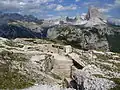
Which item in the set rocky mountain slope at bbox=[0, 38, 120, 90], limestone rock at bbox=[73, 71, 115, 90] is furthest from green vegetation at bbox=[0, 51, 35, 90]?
limestone rock at bbox=[73, 71, 115, 90]

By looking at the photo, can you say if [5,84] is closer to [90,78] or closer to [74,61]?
[90,78]

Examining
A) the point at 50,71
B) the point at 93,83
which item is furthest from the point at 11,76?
the point at 93,83

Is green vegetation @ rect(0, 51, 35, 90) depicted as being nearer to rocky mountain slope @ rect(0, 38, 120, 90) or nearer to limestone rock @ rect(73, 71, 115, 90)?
rocky mountain slope @ rect(0, 38, 120, 90)

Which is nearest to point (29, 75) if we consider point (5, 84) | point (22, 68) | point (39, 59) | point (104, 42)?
point (22, 68)

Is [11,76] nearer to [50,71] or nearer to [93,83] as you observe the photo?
[50,71]

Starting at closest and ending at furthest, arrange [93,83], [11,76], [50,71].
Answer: [93,83] < [11,76] < [50,71]

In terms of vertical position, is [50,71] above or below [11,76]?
below

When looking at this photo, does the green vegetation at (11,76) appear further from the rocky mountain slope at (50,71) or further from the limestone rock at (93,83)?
the limestone rock at (93,83)

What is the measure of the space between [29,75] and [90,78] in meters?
10.4

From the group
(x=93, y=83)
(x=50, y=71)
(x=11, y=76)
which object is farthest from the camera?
(x=50, y=71)

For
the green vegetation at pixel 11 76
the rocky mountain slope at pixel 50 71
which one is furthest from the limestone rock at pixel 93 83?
the green vegetation at pixel 11 76

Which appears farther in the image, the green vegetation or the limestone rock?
the green vegetation

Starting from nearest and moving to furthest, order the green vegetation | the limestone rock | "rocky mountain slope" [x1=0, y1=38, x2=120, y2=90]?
the limestone rock → "rocky mountain slope" [x1=0, y1=38, x2=120, y2=90] → the green vegetation

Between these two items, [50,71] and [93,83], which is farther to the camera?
[50,71]
